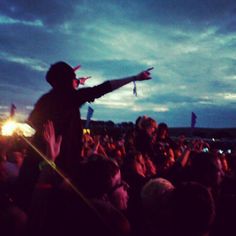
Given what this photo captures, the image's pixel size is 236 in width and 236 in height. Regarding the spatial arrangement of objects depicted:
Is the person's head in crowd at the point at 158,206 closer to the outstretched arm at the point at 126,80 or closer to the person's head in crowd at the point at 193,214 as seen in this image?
the person's head in crowd at the point at 193,214

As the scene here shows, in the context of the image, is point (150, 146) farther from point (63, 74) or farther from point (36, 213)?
point (36, 213)

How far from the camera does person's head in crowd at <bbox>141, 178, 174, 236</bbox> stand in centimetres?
237

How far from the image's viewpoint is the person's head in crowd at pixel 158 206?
2.37 metres

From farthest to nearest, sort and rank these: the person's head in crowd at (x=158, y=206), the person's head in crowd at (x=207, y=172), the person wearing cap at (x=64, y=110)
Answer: the person's head in crowd at (x=207, y=172) < the person wearing cap at (x=64, y=110) < the person's head in crowd at (x=158, y=206)

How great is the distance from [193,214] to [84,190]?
970mm

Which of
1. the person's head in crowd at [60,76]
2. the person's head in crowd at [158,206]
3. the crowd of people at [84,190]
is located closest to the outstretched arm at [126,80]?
the crowd of people at [84,190]

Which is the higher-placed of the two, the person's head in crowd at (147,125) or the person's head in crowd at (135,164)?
the person's head in crowd at (147,125)

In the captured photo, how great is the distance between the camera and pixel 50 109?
11.0 feet

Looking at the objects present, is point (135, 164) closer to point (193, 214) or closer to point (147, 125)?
point (147, 125)

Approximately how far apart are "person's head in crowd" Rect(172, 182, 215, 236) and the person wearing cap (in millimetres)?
1305

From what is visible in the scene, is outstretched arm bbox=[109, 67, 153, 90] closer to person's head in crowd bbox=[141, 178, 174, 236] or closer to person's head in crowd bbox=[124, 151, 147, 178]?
person's head in crowd bbox=[141, 178, 174, 236]

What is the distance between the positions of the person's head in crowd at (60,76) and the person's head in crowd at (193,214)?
66.4 inches

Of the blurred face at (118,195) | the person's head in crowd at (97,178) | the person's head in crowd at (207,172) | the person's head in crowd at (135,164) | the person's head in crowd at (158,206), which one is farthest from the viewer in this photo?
the person's head in crowd at (135,164)

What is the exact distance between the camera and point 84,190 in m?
2.85
